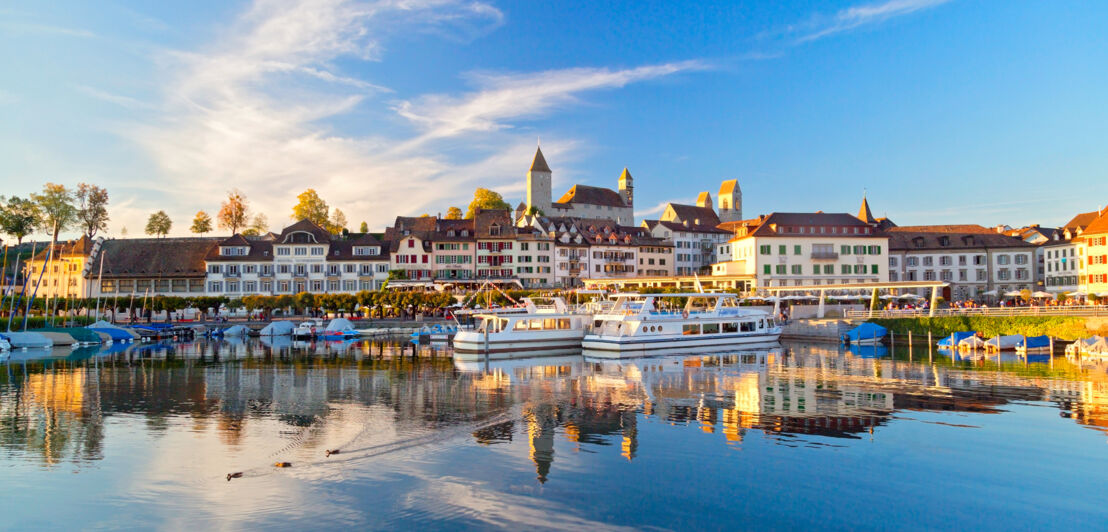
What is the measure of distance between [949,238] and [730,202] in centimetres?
8663

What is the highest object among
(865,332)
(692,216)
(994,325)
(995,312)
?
(692,216)

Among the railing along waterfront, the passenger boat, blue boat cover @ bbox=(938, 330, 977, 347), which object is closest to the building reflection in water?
the passenger boat

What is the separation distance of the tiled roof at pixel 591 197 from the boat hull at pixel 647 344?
350 feet

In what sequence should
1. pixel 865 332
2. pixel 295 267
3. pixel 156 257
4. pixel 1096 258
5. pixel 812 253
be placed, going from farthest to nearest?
pixel 156 257, pixel 295 267, pixel 812 253, pixel 1096 258, pixel 865 332

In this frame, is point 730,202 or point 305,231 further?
point 730,202

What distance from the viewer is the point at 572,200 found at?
534 ft

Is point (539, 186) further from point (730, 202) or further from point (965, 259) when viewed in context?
point (965, 259)

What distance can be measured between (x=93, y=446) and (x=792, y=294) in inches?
3004

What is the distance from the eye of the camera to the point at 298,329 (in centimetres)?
7962

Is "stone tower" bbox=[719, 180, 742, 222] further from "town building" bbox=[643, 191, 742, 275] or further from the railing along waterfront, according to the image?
the railing along waterfront

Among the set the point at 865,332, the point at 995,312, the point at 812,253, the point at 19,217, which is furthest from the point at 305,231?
the point at 995,312

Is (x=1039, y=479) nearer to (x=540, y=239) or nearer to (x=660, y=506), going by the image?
(x=660, y=506)

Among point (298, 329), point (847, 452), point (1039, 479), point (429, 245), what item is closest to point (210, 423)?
point (847, 452)

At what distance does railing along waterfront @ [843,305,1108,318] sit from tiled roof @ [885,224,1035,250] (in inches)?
1275
